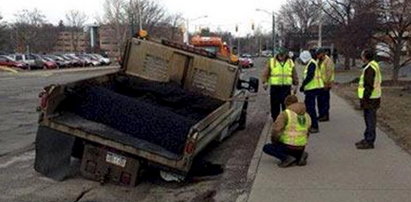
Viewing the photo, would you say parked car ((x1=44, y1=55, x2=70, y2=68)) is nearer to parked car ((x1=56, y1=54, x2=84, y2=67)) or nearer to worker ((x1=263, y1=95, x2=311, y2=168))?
parked car ((x1=56, y1=54, x2=84, y2=67))

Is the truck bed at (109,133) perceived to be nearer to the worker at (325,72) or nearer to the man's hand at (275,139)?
the man's hand at (275,139)

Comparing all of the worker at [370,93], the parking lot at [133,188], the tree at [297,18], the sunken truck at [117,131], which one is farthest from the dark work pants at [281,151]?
the tree at [297,18]

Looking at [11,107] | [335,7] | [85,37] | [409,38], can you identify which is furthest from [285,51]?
[85,37]

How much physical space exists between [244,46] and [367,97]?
15640 cm

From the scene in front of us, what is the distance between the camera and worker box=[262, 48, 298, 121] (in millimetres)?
11930

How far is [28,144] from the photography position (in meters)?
11.5

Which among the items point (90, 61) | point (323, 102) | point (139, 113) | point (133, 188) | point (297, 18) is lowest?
point (90, 61)

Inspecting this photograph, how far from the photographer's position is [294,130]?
326 inches

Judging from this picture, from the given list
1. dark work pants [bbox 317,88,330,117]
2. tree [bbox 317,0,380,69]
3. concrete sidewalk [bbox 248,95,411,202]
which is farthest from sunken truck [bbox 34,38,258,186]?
tree [bbox 317,0,380,69]

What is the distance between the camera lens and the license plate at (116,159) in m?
7.74

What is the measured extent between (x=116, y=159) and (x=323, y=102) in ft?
20.8

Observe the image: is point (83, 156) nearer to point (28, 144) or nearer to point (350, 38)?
point (28, 144)

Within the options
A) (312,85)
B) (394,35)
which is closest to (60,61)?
(394,35)

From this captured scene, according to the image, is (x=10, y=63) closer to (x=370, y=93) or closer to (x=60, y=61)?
(x=60, y=61)
